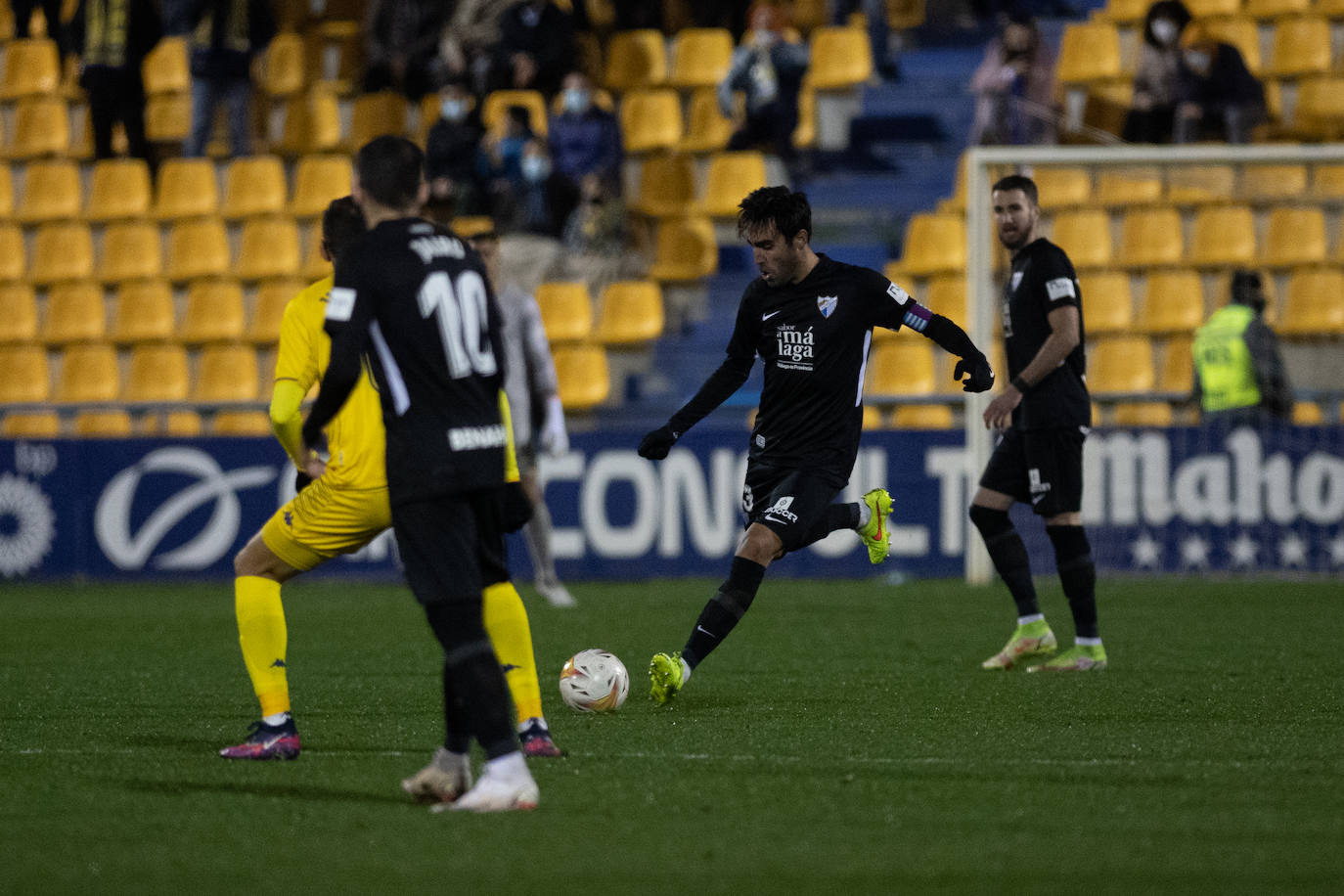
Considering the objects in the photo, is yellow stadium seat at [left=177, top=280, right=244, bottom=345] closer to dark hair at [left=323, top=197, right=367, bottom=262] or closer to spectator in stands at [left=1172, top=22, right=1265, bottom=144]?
spectator in stands at [left=1172, top=22, right=1265, bottom=144]

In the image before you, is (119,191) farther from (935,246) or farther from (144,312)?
(935,246)

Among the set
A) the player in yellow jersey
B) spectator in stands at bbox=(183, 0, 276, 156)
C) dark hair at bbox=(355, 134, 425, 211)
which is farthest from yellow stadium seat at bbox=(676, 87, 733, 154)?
dark hair at bbox=(355, 134, 425, 211)

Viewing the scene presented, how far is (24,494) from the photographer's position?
47.6 feet

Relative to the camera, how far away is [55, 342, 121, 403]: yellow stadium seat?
1758 centimetres

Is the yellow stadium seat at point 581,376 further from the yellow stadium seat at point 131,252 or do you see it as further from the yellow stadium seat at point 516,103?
the yellow stadium seat at point 131,252

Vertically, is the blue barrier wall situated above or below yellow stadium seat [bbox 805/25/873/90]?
below

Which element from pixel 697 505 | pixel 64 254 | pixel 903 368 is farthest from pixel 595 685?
pixel 64 254

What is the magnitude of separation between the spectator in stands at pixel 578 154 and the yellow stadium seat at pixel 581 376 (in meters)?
1.33

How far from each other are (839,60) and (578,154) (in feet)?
8.98

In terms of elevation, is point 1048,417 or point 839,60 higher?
point 839,60

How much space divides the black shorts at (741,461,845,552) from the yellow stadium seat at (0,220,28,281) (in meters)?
13.0

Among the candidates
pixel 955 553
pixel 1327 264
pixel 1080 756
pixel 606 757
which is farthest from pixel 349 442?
pixel 1327 264

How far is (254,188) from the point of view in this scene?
733 inches

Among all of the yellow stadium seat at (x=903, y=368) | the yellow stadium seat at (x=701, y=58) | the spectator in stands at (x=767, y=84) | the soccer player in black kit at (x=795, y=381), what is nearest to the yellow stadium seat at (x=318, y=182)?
the yellow stadium seat at (x=701, y=58)
